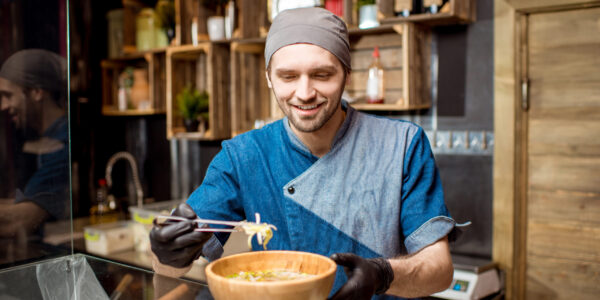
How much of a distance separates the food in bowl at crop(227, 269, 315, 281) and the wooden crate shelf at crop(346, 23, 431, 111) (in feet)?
5.38

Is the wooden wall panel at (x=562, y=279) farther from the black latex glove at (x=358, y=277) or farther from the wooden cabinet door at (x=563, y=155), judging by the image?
the black latex glove at (x=358, y=277)

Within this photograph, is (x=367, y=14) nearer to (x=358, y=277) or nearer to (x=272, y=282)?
(x=358, y=277)

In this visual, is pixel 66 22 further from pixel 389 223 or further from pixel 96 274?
pixel 389 223

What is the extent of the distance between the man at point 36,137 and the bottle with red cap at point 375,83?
5.48ft

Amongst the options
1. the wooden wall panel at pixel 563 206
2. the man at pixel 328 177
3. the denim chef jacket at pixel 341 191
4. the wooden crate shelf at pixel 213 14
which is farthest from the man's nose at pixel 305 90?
the wooden crate shelf at pixel 213 14

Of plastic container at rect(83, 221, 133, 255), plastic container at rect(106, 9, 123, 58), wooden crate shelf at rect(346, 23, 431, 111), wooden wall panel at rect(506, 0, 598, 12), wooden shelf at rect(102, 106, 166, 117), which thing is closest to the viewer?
wooden wall panel at rect(506, 0, 598, 12)

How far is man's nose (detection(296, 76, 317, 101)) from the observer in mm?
1280

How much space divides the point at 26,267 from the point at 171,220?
0.35m

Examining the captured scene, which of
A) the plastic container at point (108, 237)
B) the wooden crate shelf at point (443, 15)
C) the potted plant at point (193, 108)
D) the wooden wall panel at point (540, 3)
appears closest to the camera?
the wooden wall panel at point (540, 3)

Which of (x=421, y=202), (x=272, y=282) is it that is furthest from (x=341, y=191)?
(x=272, y=282)

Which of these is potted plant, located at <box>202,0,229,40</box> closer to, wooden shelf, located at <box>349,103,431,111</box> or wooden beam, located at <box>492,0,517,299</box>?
wooden shelf, located at <box>349,103,431,111</box>

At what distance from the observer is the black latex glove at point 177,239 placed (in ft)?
3.33

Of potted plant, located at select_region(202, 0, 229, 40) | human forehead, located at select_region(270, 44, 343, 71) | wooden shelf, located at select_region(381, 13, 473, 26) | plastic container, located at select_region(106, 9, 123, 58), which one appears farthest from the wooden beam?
plastic container, located at select_region(106, 9, 123, 58)

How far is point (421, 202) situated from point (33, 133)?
2.99 ft
